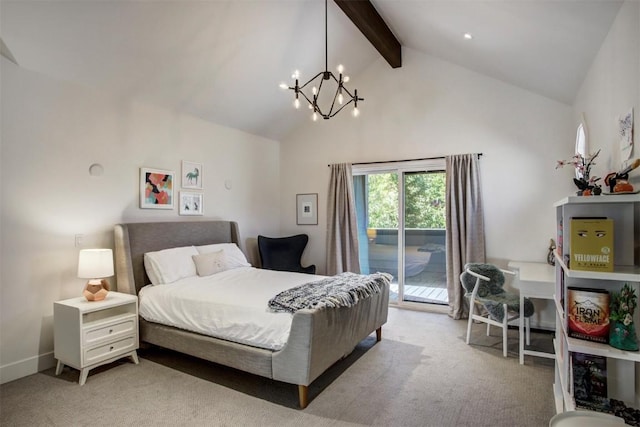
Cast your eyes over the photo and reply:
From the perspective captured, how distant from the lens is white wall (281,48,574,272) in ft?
13.5

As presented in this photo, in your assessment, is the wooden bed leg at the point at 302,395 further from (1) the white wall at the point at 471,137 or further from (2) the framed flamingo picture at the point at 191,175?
(1) the white wall at the point at 471,137

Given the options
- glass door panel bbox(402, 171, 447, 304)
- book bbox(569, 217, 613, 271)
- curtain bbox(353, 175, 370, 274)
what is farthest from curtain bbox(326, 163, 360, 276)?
book bbox(569, 217, 613, 271)

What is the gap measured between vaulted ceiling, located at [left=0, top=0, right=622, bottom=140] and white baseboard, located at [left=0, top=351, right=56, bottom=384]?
2.55 m

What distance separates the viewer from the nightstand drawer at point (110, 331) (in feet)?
9.39

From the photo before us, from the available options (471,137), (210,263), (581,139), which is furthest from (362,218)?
(581,139)

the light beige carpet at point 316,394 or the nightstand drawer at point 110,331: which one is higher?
the nightstand drawer at point 110,331

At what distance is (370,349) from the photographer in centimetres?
354

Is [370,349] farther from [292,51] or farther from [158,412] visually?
[292,51]

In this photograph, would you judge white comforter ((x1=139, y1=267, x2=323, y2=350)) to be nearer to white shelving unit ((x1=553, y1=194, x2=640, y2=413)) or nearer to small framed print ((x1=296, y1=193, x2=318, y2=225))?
white shelving unit ((x1=553, y1=194, x2=640, y2=413))

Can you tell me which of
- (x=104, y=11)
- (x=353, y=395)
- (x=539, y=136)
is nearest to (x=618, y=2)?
(x=539, y=136)

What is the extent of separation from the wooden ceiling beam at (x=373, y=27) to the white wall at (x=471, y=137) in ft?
1.13

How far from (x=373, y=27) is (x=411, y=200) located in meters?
2.33

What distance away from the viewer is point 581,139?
3.44 m

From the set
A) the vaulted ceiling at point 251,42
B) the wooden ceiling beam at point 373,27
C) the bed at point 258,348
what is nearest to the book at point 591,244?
the vaulted ceiling at point 251,42
